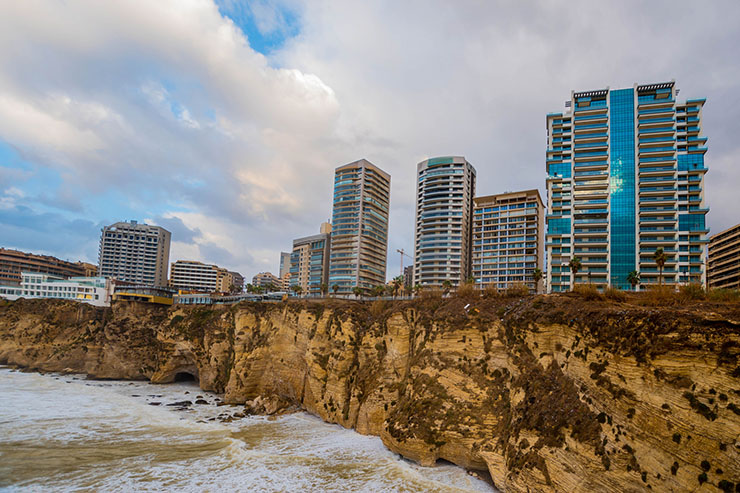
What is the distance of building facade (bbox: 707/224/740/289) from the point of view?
262ft

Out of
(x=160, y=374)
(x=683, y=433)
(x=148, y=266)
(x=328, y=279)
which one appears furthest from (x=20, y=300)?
(x=683, y=433)

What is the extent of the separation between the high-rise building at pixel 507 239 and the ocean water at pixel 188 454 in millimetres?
58975

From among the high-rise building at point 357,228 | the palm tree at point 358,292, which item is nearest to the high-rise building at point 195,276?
the high-rise building at point 357,228

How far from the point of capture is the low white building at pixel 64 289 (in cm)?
8244

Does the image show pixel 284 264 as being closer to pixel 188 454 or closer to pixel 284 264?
pixel 284 264

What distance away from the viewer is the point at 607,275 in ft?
213

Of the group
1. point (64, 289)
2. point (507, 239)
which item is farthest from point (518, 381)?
point (64, 289)

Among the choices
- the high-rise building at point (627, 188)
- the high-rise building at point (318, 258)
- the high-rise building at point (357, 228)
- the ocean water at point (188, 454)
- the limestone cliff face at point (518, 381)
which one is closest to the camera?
the limestone cliff face at point (518, 381)

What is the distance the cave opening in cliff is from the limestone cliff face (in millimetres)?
10544

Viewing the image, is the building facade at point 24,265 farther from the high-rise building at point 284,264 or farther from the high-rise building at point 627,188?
the high-rise building at point 627,188

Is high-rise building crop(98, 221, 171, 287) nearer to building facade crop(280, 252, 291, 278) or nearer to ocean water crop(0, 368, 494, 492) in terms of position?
building facade crop(280, 252, 291, 278)

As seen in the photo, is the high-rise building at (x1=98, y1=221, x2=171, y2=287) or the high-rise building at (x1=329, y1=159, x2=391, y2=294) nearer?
the high-rise building at (x1=329, y1=159, x2=391, y2=294)

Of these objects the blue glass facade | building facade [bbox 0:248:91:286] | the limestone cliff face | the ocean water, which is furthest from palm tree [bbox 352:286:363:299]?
building facade [bbox 0:248:91:286]

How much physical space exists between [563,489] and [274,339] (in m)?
33.8
